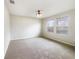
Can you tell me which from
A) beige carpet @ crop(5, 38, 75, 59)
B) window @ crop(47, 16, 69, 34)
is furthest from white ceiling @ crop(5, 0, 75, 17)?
beige carpet @ crop(5, 38, 75, 59)

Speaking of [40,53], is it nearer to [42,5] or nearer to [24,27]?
[42,5]

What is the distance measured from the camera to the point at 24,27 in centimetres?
669

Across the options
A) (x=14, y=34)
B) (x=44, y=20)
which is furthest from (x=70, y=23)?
(x=14, y=34)

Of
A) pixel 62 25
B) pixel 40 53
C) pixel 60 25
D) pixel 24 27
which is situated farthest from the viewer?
pixel 24 27

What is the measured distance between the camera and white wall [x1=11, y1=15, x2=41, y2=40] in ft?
20.0

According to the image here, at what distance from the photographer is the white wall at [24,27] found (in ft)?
20.0

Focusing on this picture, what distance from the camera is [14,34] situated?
6.11 m

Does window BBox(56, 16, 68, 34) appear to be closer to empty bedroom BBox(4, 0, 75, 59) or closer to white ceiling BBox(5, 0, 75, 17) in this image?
empty bedroom BBox(4, 0, 75, 59)

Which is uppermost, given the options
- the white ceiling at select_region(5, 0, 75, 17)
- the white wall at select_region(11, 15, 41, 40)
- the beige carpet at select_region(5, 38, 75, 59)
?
the white ceiling at select_region(5, 0, 75, 17)

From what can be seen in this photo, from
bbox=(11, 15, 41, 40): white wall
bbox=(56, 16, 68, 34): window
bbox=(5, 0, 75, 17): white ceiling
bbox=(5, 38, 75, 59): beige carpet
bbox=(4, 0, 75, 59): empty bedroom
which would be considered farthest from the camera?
bbox=(11, 15, 41, 40): white wall

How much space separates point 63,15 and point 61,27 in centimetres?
98

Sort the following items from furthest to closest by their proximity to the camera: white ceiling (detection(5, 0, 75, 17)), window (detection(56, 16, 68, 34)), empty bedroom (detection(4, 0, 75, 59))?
1. window (detection(56, 16, 68, 34))
2. empty bedroom (detection(4, 0, 75, 59))
3. white ceiling (detection(5, 0, 75, 17))

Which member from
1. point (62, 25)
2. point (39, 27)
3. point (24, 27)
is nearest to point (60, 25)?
point (62, 25)

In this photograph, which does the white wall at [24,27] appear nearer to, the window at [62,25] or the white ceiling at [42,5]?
the white ceiling at [42,5]
